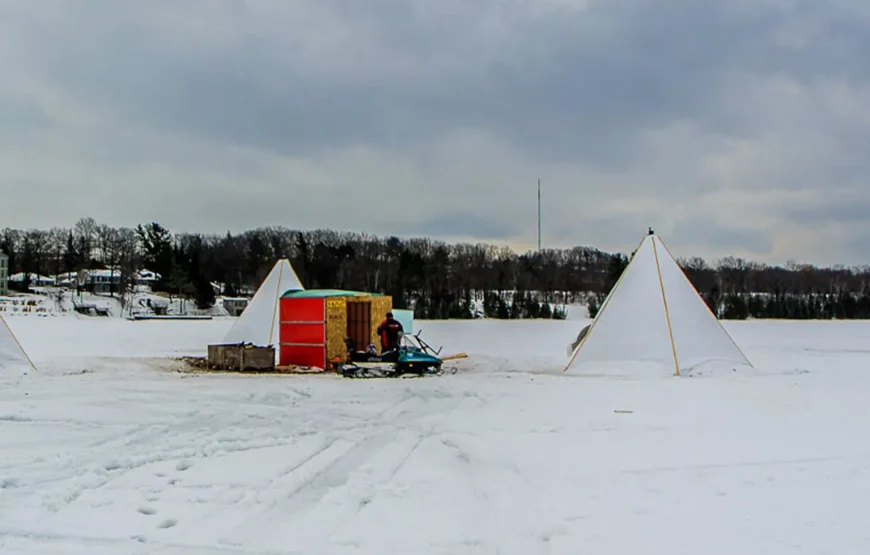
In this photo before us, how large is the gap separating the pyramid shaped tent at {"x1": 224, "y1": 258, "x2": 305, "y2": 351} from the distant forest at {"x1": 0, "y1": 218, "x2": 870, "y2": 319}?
1739 inches

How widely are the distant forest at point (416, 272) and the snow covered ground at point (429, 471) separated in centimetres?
5496

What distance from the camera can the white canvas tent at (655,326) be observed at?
14398 millimetres

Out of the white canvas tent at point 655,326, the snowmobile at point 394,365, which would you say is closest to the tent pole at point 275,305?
the snowmobile at point 394,365

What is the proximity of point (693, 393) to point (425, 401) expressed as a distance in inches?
176

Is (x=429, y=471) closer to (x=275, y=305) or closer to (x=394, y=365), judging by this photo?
(x=394, y=365)

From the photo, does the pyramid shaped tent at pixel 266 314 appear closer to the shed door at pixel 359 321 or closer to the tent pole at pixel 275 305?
the tent pole at pixel 275 305

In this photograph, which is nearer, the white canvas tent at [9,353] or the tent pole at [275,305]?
the white canvas tent at [9,353]

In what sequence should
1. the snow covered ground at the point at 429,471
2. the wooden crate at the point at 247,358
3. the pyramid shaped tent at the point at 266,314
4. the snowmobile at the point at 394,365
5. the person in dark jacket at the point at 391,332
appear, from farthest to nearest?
the pyramid shaped tent at the point at 266,314 < the wooden crate at the point at 247,358 < the person in dark jacket at the point at 391,332 < the snowmobile at the point at 394,365 < the snow covered ground at the point at 429,471

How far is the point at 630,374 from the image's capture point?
13.9 m

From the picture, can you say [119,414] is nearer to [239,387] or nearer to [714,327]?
[239,387]

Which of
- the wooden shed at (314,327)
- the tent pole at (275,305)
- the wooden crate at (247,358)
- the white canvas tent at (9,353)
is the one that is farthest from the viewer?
the tent pole at (275,305)

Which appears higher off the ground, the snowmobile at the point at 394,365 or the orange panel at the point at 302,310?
the orange panel at the point at 302,310

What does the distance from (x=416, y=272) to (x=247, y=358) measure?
60.3 m

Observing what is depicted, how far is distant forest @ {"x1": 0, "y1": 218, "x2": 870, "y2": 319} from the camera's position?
234 ft
